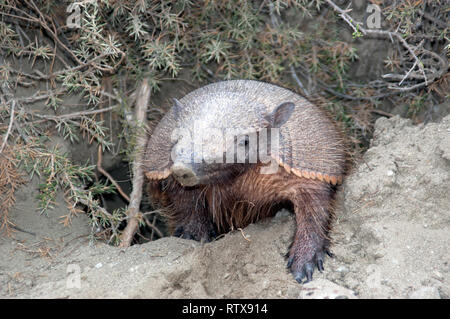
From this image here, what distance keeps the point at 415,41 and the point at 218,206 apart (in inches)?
114

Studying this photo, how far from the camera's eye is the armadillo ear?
13.5 feet

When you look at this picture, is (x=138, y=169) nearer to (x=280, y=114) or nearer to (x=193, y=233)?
(x=193, y=233)

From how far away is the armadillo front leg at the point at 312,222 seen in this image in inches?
163

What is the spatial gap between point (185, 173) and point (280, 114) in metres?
1.04

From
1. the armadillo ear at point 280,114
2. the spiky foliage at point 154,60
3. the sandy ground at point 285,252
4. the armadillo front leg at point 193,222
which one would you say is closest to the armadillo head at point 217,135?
the armadillo ear at point 280,114

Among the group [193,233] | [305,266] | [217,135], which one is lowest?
[193,233]

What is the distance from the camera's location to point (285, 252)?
435 cm

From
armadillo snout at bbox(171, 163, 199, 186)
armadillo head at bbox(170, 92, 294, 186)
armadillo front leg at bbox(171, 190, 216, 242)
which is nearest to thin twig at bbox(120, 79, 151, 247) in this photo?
armadillo front leg at bbox(171, 190, 216, 242)

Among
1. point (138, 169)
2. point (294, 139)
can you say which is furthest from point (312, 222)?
point (138, 169)

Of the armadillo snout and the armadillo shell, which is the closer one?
the armadillo snout

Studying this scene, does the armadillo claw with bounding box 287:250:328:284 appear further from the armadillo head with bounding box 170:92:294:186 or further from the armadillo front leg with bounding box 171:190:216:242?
the armadillo front leg with bounding box 171:190:216:242

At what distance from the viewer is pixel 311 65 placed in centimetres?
625

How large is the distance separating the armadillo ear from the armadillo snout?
0.86 meters
